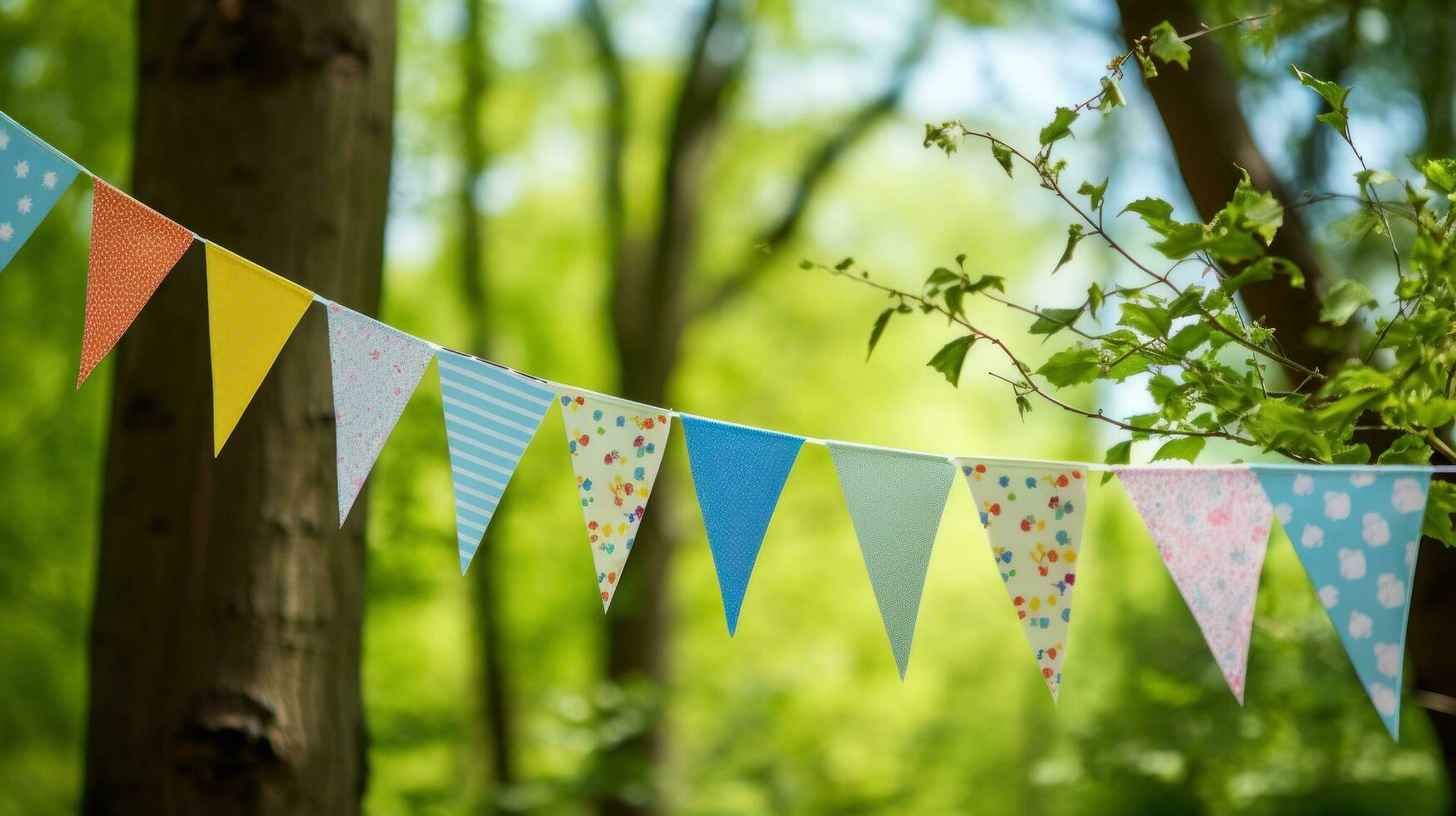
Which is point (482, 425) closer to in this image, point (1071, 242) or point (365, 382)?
point (365, 382)

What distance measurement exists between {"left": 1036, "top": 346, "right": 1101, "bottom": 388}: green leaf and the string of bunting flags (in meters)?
0.25

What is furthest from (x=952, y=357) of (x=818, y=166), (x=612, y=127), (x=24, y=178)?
(x=612, y=127)

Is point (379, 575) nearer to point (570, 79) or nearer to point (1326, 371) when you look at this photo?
point (570, 79)

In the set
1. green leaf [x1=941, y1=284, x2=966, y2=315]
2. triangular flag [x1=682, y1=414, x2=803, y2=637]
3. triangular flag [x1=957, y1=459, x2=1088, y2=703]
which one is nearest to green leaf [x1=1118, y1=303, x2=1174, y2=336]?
green leaf [x1=941, y1=284, x2=966, y2=315]

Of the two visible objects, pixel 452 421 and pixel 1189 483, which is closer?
pixel 1189 483

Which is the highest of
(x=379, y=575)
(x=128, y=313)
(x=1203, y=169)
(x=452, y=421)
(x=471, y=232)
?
(x=471, y=232)

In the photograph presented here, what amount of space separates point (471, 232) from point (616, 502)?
16.4 ft

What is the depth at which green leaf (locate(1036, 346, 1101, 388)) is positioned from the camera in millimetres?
1392

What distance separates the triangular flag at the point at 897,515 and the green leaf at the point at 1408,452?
0.60 metres

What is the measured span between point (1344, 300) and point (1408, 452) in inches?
14.7

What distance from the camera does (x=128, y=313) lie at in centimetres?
165

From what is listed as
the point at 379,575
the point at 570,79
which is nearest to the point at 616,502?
the point at 379,575

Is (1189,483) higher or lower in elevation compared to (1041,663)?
higher

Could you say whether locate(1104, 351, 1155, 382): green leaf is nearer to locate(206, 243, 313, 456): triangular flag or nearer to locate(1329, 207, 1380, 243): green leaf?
locate(1329, 207, 1380, 243): green leaf
